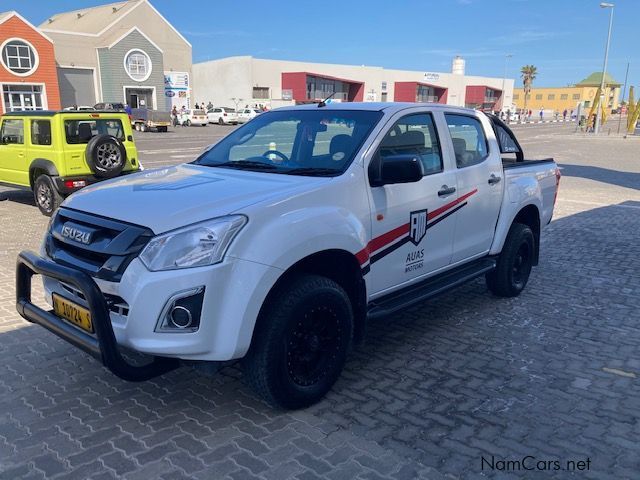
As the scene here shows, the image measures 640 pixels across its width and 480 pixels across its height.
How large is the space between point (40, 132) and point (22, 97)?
37967 mm

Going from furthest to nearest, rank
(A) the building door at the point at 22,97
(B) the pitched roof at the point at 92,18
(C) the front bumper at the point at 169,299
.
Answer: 1. (B) the pitched roof at the point at 92,18
2. (A) the building door at the point at 22,97
3. (C) the front bumper at the point at 169,299

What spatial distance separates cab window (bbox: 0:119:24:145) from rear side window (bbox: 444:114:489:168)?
27.9 ft

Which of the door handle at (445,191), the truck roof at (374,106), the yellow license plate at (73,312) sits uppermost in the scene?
the truck roof at (374,106)

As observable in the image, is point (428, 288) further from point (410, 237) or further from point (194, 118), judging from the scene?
point (194, 118)

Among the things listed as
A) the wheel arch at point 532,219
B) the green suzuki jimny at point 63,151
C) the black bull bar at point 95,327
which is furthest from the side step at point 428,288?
the green suzuki jimny at point 63,151

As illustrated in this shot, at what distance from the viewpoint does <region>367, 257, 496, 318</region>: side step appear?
388 centimetres

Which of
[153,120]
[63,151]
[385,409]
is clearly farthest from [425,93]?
[385,409]

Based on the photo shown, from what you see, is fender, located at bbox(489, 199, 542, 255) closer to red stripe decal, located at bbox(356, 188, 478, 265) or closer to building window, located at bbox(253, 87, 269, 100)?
red stripe decal, located at bbox(356, 188, 478, 265)

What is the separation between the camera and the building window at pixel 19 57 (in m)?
39.8

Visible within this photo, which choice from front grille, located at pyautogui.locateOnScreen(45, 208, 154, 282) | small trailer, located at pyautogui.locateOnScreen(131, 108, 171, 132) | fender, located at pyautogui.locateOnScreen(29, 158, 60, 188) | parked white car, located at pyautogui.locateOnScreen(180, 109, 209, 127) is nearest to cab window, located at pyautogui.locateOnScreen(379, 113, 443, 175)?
front grille, located at pyautogui.locateOnScreen(45, 208, 154, 282)

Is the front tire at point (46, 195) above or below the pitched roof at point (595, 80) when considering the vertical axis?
below

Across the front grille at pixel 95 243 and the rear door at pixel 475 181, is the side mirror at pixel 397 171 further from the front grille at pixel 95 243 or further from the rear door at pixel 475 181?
the front grille at pixel 95 243

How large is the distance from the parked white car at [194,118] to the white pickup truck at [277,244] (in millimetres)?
44765

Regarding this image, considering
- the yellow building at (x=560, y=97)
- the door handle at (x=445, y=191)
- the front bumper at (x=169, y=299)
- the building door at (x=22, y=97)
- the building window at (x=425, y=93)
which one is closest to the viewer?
the front bumper at (x=169, y=299)
